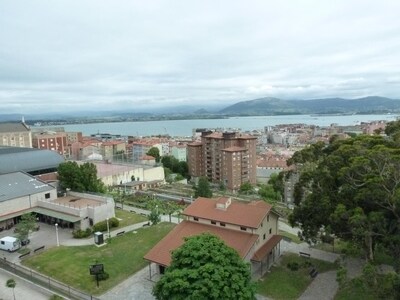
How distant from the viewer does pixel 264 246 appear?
917 inches

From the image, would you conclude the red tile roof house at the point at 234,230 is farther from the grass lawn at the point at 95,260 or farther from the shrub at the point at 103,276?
the shrub at the point at 103,276

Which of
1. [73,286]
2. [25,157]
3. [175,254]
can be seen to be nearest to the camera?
[175,254]

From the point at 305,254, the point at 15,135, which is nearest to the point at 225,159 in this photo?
the point at 305,254

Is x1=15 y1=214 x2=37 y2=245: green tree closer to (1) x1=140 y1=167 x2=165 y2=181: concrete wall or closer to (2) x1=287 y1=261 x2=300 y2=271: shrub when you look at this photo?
(2) x1=287 y1=261 x2=300 y2=271: shrub

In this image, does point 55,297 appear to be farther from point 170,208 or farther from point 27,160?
point 27,160

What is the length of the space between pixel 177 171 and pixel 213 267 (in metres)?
67.3

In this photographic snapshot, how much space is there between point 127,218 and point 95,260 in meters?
10.4

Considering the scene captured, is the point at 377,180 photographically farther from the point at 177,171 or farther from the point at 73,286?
the point at 177,171

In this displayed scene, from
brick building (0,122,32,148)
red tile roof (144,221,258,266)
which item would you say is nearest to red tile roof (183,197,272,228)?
red tile roof (144,221,258,266)

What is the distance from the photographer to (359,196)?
17625 millimetres

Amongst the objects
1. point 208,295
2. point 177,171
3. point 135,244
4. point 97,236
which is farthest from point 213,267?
point 177,171

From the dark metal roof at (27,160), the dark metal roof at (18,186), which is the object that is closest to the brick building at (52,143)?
the dark metal roof at (27,160)

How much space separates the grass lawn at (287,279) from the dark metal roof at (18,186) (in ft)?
83.1

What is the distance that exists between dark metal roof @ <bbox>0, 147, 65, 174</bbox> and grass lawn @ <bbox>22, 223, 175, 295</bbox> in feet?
63.0
